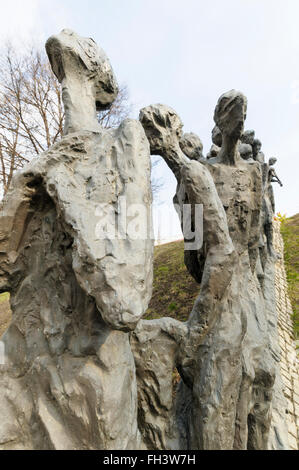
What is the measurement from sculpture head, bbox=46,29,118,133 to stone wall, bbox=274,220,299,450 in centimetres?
312

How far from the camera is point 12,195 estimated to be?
4.09 feet

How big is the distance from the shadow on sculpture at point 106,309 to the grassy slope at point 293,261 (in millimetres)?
4404

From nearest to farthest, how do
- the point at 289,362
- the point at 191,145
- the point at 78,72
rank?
the point at 78,72, the point at 191,145, the point at 289,362

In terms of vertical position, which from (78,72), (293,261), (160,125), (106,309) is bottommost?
(293,261)

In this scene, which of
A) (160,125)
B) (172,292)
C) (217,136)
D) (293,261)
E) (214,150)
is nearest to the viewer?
(160,125)

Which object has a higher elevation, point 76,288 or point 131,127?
point 131,127

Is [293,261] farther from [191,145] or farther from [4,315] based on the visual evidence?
[4,315]

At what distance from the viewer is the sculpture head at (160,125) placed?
1.84 meters

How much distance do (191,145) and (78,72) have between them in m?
1.27

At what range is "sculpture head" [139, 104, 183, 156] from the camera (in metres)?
1.84

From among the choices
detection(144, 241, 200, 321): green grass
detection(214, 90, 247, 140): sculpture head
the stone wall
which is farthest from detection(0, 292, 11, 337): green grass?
detection(214, 90, 247, 140): sculpture head

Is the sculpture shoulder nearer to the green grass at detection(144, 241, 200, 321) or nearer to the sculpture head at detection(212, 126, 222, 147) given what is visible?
the sculpture head at detection(212, 126, 222, 147)

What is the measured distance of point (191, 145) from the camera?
100 inches

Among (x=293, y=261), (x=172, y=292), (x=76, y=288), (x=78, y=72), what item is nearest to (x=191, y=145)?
(x=78, y=72)
